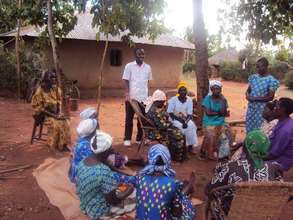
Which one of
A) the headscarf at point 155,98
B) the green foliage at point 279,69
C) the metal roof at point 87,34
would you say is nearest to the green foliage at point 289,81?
the green foliage at point 279,69

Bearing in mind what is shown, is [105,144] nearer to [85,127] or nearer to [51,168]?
[85,127]

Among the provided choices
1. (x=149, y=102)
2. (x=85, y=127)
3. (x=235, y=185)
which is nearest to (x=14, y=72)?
(x=149, y=102)

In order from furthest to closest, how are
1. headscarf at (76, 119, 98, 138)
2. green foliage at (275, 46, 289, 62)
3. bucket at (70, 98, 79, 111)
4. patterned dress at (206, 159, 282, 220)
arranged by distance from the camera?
1. green foliage at (275, 46, 289, 62)
2. bucket at (70, 98, 79, 111)
3. headscarf at (76, 119, 98, 138)
4. patterned dress at (206, 159, 282, 220)

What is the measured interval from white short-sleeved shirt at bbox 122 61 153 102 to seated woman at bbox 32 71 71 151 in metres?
1.26

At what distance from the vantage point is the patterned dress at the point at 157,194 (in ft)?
11.7

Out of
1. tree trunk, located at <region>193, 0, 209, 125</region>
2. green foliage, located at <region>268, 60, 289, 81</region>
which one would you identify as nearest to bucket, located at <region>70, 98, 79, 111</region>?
tree trunk, located at <region>193, 0, 209, 125</region>

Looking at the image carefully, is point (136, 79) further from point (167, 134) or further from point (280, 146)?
point (280, 146)

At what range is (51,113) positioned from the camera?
7.34 metres

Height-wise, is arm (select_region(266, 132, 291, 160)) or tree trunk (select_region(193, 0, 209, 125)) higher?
tree trunk (select_region(193, 0, 209, 125))

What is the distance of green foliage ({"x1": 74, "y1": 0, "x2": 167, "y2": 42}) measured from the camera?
7.12 meters

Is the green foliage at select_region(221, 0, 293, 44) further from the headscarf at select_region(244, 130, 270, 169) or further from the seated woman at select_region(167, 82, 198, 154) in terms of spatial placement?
the headscarf at select_region(244, 130, 270, 169)

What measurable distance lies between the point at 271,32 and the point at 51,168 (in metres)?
5.30

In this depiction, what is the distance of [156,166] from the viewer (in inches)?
142

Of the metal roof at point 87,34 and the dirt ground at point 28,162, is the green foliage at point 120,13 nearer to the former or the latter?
the dirt ground at point 28,162
